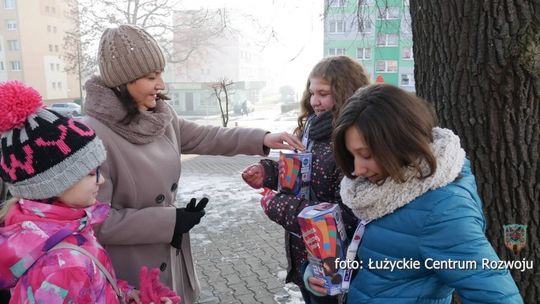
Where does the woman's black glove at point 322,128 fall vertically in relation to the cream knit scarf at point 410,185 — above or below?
above

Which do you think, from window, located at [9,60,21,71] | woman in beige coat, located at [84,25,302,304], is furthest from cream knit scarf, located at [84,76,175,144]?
window, located at [9,60,21,71]

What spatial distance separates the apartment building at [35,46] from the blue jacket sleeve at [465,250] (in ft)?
141

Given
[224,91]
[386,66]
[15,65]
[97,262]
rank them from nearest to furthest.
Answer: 1. [97,262]
2. [224,91]
3. [386,66]
4. [15,65]

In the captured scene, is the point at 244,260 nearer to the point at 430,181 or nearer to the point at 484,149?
the point at 484,149

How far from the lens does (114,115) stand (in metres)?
1.93

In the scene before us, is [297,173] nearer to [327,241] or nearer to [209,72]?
[327,241]

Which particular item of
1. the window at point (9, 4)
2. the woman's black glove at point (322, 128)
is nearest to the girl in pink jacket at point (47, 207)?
the woman's black glove at point (322, 128)

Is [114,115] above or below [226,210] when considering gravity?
above

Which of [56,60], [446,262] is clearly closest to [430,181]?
[446,262]

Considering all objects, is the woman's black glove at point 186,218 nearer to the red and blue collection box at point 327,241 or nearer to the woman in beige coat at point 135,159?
the woman in beige coat at point 135,159

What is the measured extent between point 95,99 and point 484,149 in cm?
190

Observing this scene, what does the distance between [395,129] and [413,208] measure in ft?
0.88

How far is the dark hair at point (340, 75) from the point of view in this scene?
2166 millimetres

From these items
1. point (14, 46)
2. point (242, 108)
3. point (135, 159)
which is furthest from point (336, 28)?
point (135, 159)
